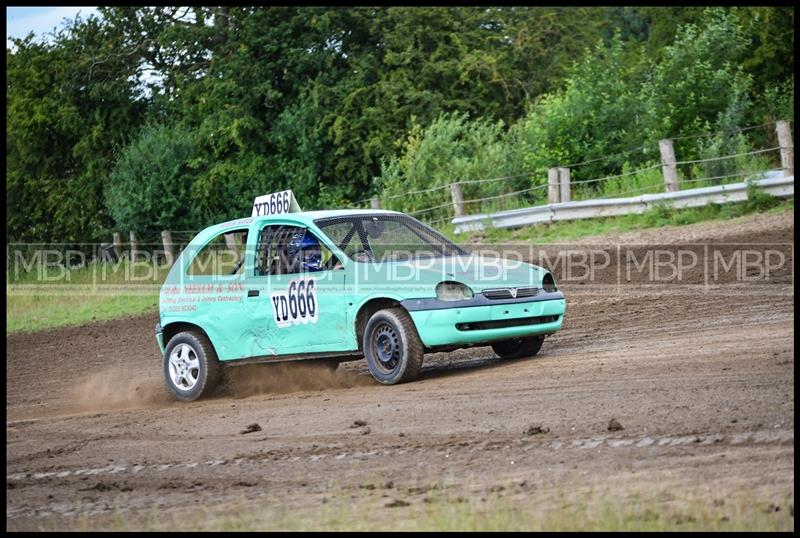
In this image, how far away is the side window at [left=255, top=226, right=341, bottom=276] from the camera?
439 inches

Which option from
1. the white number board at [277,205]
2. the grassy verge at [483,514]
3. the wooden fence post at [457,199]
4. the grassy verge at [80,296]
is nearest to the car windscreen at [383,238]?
the white number board at [277,205]

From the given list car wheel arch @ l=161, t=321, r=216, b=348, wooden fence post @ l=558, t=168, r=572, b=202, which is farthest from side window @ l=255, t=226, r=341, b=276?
wooden fence post @ l=558, t=168, r=572, b=202

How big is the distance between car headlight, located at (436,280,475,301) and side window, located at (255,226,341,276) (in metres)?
1.05

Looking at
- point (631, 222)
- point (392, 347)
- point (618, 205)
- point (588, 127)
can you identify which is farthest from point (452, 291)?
point (588, 127)

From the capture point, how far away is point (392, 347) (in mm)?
10578

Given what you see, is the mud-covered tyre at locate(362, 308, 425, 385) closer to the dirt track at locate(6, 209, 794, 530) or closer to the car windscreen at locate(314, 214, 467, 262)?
the dirt track at locate(6, 209, 794, 530)

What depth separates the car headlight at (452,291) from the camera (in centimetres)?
1049

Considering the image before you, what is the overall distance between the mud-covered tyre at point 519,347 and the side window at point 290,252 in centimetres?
195

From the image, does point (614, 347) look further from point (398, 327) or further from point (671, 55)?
point (671, 55)

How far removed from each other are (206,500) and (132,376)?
7777 millimetres

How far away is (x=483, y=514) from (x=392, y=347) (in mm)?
4684

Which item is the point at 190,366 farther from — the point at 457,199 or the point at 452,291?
the point at 457,199

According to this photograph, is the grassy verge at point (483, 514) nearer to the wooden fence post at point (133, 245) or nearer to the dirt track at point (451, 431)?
the dirt track at point (451, 431)

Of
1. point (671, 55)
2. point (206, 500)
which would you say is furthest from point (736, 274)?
point (671, 55)
